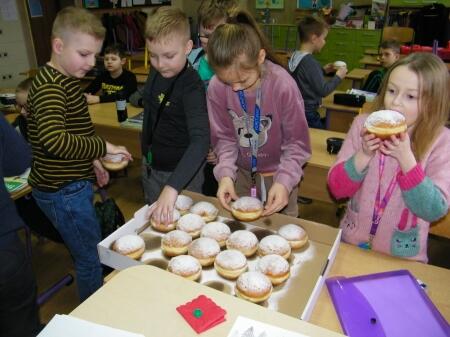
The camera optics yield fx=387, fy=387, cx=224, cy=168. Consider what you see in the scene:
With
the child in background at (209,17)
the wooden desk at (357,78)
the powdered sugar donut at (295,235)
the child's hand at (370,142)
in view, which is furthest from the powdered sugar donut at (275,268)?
the wooden desk at (357,78)

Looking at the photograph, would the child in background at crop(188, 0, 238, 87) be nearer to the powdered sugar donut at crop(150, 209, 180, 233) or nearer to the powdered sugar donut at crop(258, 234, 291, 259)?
the powdered sugar donut at crop(150, 209, 180, 233)

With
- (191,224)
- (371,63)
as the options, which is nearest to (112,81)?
(191,224)

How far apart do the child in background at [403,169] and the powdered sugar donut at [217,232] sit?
43 centimetres

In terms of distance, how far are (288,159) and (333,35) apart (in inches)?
230

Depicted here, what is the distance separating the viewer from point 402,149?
1.20m

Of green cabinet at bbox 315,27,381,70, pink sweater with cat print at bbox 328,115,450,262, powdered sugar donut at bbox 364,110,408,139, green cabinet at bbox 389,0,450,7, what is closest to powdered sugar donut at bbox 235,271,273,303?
pink sweater with cat print at bbox 328,115,450,262

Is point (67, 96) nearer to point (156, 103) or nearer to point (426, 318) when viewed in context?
point (156, 103)

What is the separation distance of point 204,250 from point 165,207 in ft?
0.76

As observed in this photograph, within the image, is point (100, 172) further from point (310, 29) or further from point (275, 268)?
point (310, 29)

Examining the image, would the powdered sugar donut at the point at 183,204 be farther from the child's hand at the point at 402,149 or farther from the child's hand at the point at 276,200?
the child's hand at the point at 402,149

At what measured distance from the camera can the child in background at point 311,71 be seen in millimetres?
3230

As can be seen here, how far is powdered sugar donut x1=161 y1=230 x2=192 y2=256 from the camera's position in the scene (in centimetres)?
136

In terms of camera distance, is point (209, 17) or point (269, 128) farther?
point (209, 17)

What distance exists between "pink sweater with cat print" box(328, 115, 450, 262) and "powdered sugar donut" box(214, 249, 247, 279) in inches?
17.3
